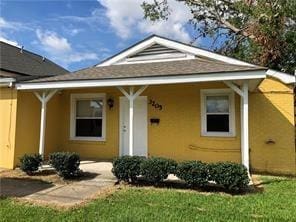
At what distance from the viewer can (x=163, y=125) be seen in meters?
12.4

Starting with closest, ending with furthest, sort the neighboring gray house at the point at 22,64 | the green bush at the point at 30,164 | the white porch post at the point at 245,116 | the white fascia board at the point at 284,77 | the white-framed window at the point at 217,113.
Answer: the white porch post at the point at 245,116
the green bush at the point at 30,164
the white fascia board at the point at 284,77
the white-framed window at the point at 217,113
the neighboring gray house at the point at 22,64

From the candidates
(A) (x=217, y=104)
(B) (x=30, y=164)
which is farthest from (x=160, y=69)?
(B) (x=30, y=164)

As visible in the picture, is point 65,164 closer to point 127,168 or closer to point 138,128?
point 127,168

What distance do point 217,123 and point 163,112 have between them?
1.94 metres

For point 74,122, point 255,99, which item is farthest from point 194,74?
point 74,122

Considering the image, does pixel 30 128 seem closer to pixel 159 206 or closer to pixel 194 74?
pixel 194 74

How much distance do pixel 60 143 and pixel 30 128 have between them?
6.14 ft

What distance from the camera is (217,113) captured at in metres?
11.8

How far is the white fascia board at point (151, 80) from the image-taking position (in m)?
9.20

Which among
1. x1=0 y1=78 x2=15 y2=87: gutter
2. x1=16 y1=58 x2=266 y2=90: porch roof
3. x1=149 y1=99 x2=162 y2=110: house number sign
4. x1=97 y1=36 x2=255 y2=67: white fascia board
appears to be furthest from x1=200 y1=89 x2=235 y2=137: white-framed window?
x1=0 y1=78 x2=15 y2=87: gutter

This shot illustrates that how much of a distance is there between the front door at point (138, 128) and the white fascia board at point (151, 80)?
7.82 feet

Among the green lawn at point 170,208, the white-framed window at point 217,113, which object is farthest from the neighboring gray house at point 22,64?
the green lawn at point 170,208

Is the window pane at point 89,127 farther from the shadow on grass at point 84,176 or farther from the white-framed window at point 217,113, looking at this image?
the white-framed window at point 217,113

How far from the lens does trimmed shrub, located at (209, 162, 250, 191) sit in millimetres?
8008
